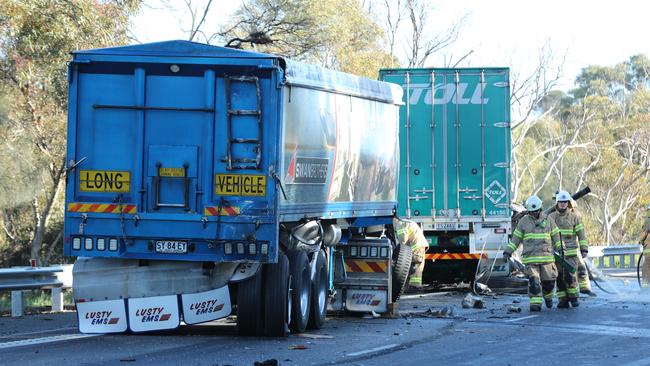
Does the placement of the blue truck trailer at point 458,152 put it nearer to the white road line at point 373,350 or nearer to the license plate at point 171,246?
the white road line at point 373,350

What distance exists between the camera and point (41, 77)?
84.9 feet

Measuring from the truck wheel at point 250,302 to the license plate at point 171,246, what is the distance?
833mm

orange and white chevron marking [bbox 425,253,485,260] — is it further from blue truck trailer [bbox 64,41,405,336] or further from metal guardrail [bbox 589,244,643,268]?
metal guardrail [bbox 589,244,643,268]

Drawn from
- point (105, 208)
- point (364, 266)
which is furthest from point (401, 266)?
point (105, 208)

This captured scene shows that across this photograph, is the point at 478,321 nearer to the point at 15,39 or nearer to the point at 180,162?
the point at 180,162

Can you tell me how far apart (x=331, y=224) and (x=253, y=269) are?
2.77 m

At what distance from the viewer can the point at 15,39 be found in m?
24.9

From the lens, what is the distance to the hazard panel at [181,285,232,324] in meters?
12.0

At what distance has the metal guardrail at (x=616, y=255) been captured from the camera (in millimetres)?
31991

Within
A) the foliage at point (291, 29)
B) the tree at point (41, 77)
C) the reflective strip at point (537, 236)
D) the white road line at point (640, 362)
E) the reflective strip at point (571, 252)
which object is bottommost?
the white road line at point (640, 362)

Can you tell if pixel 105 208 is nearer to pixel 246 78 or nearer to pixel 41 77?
pixel 246 78

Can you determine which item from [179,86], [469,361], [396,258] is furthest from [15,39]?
[469,361]

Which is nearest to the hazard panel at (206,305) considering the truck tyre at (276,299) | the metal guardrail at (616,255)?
the truck tyre at (276,299)

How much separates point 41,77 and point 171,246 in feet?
50.4
